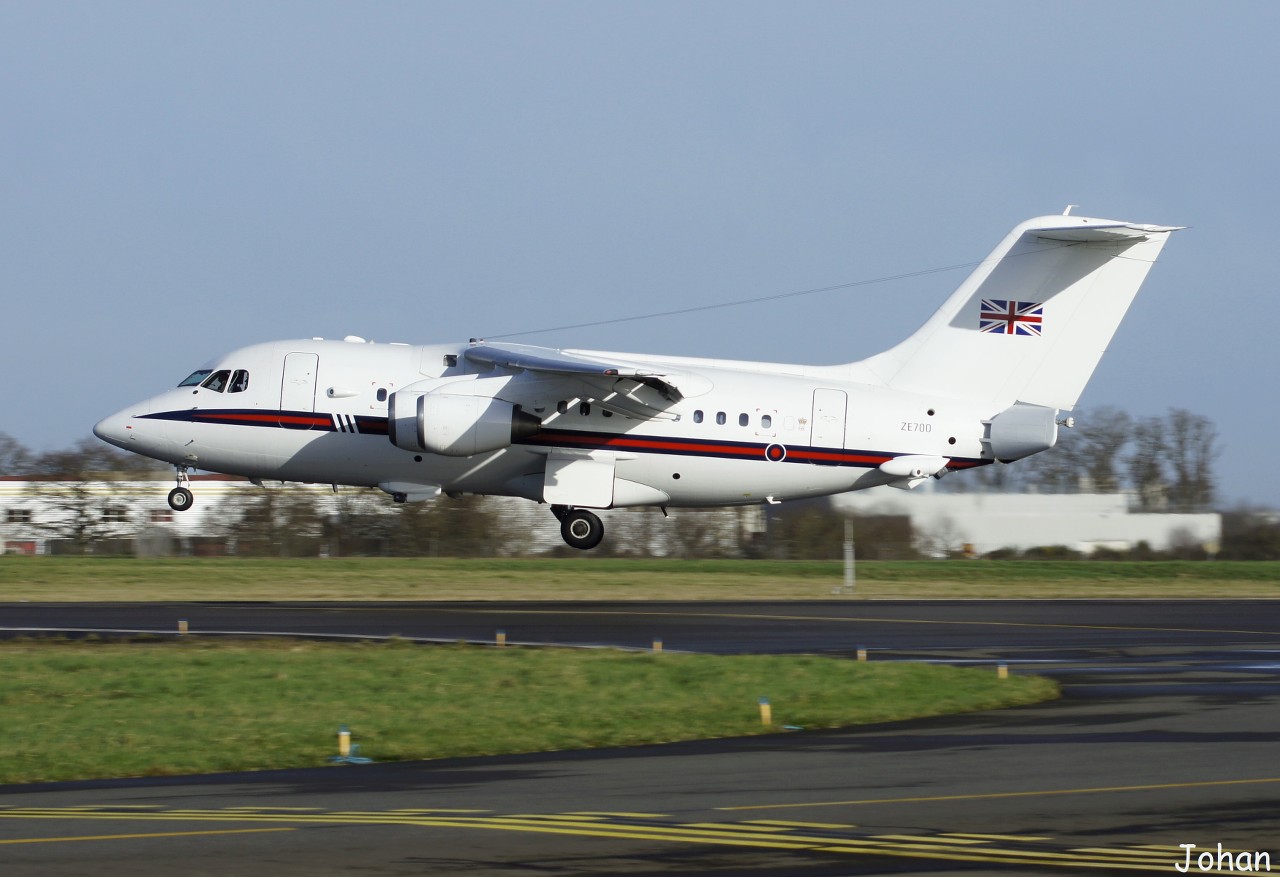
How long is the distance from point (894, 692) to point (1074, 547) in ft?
108

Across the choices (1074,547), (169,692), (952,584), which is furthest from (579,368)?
(1074,547)

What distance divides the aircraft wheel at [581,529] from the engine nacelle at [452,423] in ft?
8.79

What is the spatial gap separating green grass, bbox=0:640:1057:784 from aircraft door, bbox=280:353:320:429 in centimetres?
1107

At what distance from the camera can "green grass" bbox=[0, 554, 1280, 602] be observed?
96.0 feet

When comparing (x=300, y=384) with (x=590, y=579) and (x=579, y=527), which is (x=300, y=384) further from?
(x=590, y=579)

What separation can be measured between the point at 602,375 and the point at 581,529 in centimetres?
391

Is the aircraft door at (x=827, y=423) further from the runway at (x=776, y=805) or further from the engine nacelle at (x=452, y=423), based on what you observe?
the runway at (x=776, y=805)

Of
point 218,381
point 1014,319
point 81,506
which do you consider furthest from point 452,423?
point 81,506

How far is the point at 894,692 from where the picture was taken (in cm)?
1580

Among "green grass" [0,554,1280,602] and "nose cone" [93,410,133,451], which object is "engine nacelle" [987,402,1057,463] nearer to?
"green grass" [0,554,1280,602]

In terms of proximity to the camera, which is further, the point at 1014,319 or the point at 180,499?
the point at 1014,319

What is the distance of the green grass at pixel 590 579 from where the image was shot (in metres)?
29.2

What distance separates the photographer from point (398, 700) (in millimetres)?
14977

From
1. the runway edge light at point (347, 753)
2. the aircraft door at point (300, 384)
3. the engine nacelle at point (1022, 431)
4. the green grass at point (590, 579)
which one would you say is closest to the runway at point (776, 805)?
the runway edge light at point (347, 753)
